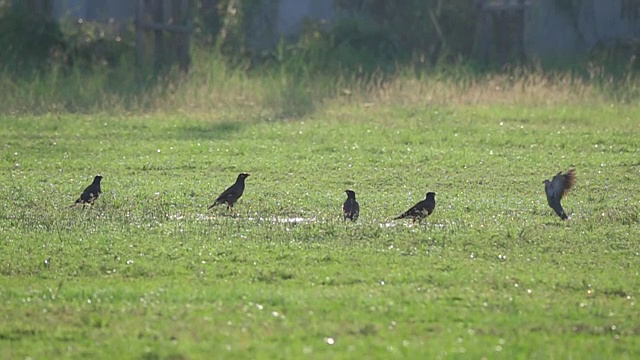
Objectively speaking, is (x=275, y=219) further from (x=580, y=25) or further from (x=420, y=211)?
(x=580, y=25)

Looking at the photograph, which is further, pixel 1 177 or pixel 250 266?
pixel 1 177

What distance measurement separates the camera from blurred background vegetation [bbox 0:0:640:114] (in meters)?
23.0

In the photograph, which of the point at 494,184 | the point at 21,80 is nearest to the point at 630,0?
the point at 21,80

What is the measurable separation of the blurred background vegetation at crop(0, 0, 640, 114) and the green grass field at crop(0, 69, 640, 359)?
281 centimetres

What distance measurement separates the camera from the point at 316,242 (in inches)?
411

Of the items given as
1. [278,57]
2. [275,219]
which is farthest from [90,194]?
[278,57]

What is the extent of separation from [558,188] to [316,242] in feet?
8.44

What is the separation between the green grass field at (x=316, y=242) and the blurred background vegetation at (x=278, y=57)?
2811 mm

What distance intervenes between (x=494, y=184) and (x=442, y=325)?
7494mm

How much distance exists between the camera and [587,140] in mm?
18453

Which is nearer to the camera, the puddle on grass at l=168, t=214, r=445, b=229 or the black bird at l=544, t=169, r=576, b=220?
the puddle on grass at l=168, t=214, r=445, b=229

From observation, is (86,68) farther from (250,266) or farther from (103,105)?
(250,266)

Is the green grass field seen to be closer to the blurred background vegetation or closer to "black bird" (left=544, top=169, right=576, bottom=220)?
"black bird" (left=544, top=169, right=576, bottom=220)


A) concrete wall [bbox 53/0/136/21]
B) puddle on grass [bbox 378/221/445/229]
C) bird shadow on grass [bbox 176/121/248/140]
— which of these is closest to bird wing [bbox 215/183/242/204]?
puddle on grass [bbox 378/221/445/229]
